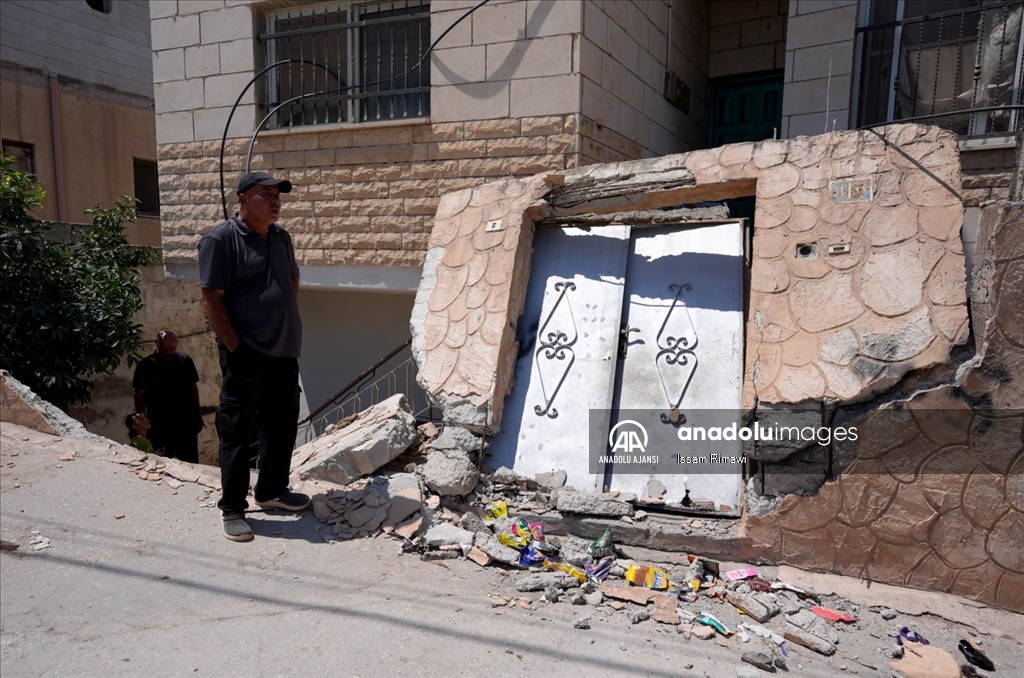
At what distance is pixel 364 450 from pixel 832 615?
2404mm

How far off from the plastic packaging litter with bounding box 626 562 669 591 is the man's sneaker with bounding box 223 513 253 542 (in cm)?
178

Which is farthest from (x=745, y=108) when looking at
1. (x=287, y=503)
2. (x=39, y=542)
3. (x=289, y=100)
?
(x=39, y=542)

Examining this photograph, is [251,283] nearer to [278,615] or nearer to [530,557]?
[278,615]

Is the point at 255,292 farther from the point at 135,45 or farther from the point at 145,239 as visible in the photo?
the point at 135,45

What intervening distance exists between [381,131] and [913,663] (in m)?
5.61

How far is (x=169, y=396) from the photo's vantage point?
539 centimetres

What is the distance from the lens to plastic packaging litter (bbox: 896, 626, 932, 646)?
2332 millimetres

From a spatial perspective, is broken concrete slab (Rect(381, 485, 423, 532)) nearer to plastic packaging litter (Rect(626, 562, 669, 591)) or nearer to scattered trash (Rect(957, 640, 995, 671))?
plastic packaging litter (Rect(626, 562, 669, 591))

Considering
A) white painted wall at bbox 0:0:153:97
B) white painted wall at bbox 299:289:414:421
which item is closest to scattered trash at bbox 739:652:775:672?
white painted wall at bbox 299:289:414:421

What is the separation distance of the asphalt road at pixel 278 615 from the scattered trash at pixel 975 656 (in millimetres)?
47

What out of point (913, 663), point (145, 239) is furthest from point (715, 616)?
point (145, 239)

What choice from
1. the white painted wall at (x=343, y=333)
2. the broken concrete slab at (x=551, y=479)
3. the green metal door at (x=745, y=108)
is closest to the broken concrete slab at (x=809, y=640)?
the broken concrete slab at (x=551, y=479)

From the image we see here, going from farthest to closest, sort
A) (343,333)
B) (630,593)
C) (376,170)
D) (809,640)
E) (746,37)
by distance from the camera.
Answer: (746,37)
(343,333)
(376,170)
(630,593)
(809,640)

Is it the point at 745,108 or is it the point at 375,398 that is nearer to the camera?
the point at 375,398
